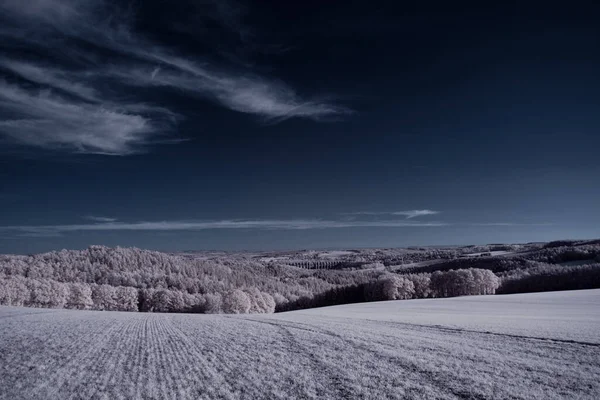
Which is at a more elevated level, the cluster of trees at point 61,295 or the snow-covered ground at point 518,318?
the snow-covered ground at point 518,318

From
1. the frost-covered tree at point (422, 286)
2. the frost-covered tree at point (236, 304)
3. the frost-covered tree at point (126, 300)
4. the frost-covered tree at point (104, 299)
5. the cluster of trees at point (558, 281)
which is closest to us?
the cluster of trees at point (558, 281)

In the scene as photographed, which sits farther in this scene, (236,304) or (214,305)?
(214,305)

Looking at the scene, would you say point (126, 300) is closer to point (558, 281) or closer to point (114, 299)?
point (114, 299)

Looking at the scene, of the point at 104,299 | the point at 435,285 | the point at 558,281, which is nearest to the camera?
the point at 558,281

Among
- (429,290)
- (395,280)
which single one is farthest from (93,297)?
(429,290)

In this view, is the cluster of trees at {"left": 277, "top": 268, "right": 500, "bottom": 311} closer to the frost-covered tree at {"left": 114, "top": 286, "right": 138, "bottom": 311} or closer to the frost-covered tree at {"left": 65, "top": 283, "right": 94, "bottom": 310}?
the frost-covered tree at {"left": 114, "top": 286, "right": 138, "bottom": 311}

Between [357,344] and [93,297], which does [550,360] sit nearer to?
[357,344]

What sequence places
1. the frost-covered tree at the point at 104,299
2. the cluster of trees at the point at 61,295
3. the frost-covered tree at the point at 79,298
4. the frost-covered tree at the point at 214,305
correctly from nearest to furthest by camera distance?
the cluster of trees at the point at 61,295 < the frost-covered tree at the point at 79,298 < the frost-covered tree at the point at 214,305 < the frost-covered tree at the point at 104,299

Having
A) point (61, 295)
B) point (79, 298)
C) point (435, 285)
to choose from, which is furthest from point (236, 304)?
point (435, 285)

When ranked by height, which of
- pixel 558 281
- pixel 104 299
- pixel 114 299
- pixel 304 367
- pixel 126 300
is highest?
pixel 304 367

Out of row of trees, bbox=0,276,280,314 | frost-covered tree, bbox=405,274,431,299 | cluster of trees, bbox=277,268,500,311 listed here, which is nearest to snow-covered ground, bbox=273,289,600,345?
cluster of trees, bbox=277,268,500,311

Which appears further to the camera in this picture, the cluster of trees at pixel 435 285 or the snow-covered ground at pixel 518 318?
the cluster of trees at pixel 435 285

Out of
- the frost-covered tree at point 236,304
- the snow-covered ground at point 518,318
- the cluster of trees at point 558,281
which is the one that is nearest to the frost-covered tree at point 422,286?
the cluster of trees at point 558,281

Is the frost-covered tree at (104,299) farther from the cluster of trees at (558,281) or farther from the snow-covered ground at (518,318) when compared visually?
the cluster of trees at (558,281)
